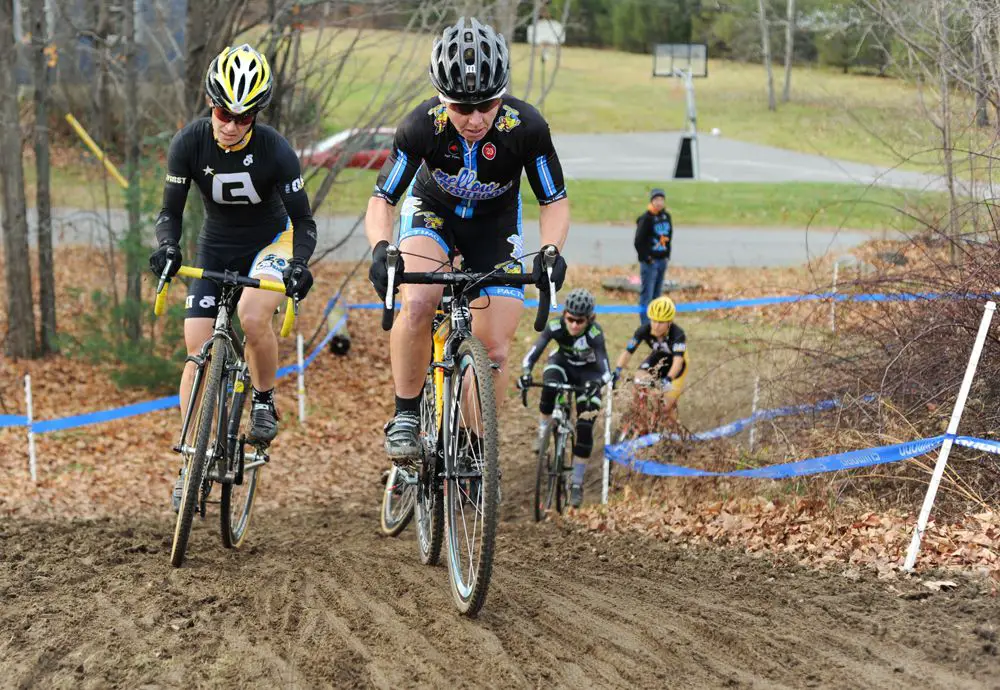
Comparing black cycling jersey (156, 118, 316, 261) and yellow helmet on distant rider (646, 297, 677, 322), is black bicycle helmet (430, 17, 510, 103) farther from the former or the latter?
yellow helmet on distant rider (646, 297, 677, 322)

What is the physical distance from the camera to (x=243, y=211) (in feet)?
23.5

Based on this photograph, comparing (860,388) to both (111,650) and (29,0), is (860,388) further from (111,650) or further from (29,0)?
(29,0)

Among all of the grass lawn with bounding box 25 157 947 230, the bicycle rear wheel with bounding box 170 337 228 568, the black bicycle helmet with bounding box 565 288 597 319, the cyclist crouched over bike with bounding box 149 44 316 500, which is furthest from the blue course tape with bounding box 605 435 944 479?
the grass lawn with bounding box 25 157 947 230

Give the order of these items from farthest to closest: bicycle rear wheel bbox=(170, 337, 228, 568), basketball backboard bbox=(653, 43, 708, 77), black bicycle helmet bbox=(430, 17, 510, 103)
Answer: basketball backboard bbox=(653, 43, 708, 77) → bicycle rear wheel bbox=(170, 337, 228, 568) → black bicycle helmet bbox=(430, 17, 510, 103)

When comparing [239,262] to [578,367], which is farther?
[578,367]

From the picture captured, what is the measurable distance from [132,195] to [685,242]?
52.4 feet

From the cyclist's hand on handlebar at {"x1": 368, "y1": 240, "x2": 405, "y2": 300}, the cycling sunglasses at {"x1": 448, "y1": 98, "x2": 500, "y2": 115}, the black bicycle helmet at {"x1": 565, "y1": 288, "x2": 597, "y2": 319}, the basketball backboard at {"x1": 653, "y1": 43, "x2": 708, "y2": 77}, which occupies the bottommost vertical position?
the black bicycle helmet at {"x1": 565, "y1": 288, "x2": 597, "y2": 319}

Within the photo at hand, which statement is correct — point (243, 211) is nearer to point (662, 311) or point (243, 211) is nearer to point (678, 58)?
point (662, 311)

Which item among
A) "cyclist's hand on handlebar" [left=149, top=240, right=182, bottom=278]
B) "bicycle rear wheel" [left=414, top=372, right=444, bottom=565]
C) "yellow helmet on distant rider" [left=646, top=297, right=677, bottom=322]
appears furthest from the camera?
"yellow helmet on distant rider" [left=646, top=297, right=677, bottom=322]

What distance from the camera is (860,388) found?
8594mm

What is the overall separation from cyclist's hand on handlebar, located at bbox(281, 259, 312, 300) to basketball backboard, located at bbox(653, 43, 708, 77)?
1824 inches

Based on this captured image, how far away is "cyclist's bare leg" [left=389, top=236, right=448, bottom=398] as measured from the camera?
5859 mm

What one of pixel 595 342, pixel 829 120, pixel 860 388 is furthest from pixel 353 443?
pixel 829 120

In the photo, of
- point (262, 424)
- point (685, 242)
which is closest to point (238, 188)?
point (262, 424)
